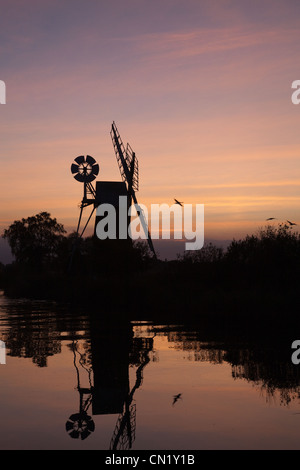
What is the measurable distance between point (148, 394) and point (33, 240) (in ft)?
352

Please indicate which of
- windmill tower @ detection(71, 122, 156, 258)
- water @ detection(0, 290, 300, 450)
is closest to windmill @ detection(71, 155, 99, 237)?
windmill tower @ detection(71, 122, 156, 258)

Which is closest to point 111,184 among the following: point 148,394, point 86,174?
point 86,174

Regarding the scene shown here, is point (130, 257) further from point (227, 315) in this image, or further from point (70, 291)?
point (227, 315)

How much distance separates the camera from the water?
9281mm

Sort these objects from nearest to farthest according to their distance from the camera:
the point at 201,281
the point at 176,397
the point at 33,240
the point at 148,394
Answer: the point at 176,397 < the point at 148,394 < the point at 201,281 < the point at 33,240

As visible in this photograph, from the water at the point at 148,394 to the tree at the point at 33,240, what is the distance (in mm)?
96166

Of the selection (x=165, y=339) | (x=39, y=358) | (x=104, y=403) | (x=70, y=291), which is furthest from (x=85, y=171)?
(x=104, y=403)

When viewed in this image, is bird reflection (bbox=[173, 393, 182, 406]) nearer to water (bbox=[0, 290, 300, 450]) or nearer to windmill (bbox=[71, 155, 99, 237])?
water (bbox=[0, 290, 300, 450])

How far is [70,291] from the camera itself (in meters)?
53.3

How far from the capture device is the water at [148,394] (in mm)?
9281

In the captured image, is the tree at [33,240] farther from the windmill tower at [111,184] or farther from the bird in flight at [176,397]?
the bird in flight at [176,397]

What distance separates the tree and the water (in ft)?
316

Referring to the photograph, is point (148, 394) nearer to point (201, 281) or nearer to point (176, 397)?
point (176, 397)

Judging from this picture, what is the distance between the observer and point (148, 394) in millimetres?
12570
